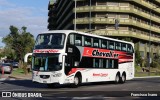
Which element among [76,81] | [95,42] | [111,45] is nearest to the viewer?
[76,81]

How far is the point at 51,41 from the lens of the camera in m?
23.5

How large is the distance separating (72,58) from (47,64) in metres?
1.86

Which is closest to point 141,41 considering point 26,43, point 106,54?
point 26,43

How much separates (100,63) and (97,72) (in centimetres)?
83

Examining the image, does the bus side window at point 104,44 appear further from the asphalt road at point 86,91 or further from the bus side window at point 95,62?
the asphalt road at point 86,91

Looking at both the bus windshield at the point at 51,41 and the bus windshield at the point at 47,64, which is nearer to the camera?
the bus windshield at the point at 47,64

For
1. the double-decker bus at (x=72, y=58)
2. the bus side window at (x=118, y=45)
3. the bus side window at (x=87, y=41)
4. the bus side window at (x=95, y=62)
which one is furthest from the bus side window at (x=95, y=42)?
the bus side window at (x=118, y=45)

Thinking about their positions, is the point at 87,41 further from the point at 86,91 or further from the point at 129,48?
the point at 129,48

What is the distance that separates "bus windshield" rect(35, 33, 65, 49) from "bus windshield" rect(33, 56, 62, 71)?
73cm

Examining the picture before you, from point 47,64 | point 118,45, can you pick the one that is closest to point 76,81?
point 47,64

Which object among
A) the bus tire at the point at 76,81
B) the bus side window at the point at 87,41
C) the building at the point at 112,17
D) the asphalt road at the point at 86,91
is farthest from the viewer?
the building at the point at 112,17

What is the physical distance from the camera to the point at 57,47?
22984 millimetres

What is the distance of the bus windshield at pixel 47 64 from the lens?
22812mm

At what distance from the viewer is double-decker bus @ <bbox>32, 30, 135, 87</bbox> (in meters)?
22.9
